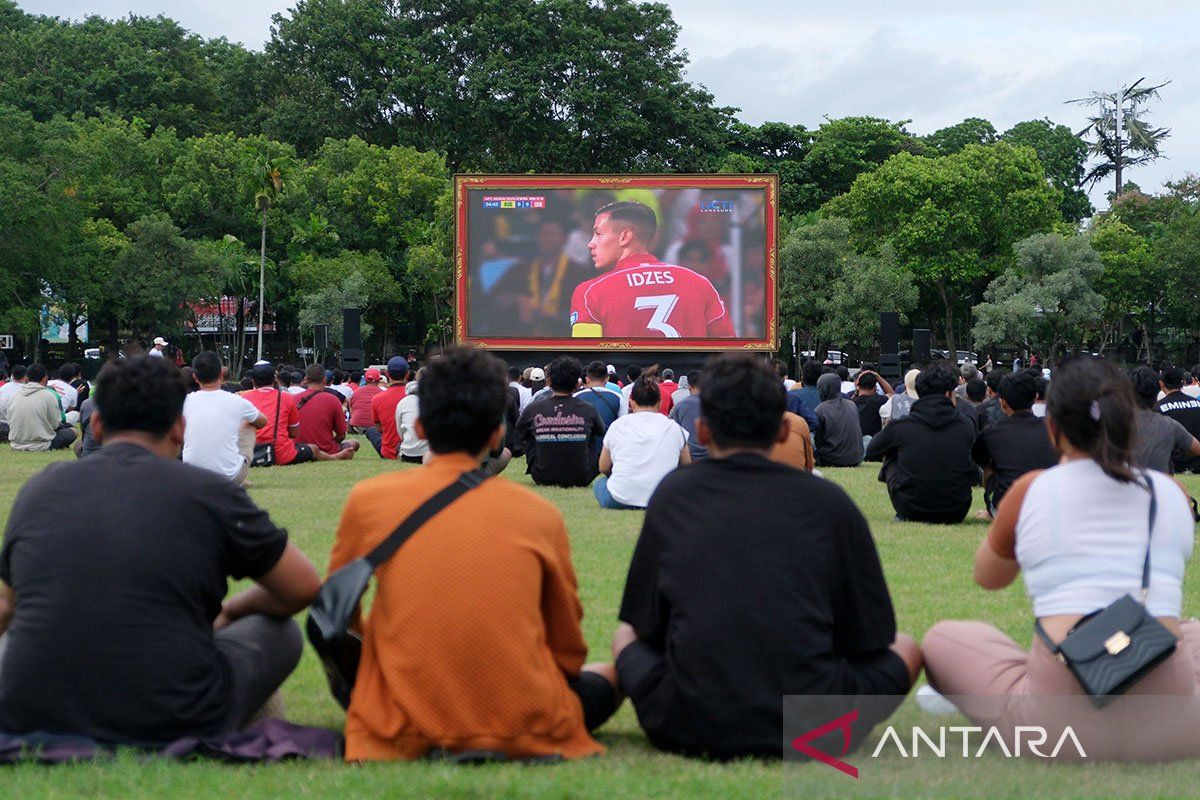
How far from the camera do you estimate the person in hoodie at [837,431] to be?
1573 cm

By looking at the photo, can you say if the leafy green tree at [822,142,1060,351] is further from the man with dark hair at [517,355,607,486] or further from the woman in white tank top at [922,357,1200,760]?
the woman in white tank top at [922,357,1200,760]

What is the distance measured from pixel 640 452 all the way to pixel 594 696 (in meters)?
6.65

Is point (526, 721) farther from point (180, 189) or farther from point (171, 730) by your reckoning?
point (180, 189)

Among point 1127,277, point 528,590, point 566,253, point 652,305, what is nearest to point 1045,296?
point 1127,277

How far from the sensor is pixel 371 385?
758 inches

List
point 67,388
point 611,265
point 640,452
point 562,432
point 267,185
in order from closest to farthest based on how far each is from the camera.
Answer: point 640,452 → point 562,432 → point 67,388 → point 611,265 → point 267,185

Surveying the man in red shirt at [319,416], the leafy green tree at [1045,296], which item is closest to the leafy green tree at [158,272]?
the leafy green tree at [1045,296]

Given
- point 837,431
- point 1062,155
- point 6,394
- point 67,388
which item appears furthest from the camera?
point 1062,155

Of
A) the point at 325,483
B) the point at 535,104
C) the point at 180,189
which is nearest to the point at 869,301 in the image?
the point at 535,104

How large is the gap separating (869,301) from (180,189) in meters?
21.9

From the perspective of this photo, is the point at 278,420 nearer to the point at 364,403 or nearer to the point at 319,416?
the point at 319,416

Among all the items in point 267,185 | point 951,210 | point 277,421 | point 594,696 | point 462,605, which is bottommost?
point 594,696

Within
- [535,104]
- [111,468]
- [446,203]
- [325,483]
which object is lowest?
[325,483]

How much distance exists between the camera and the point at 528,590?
3826 millimetres
